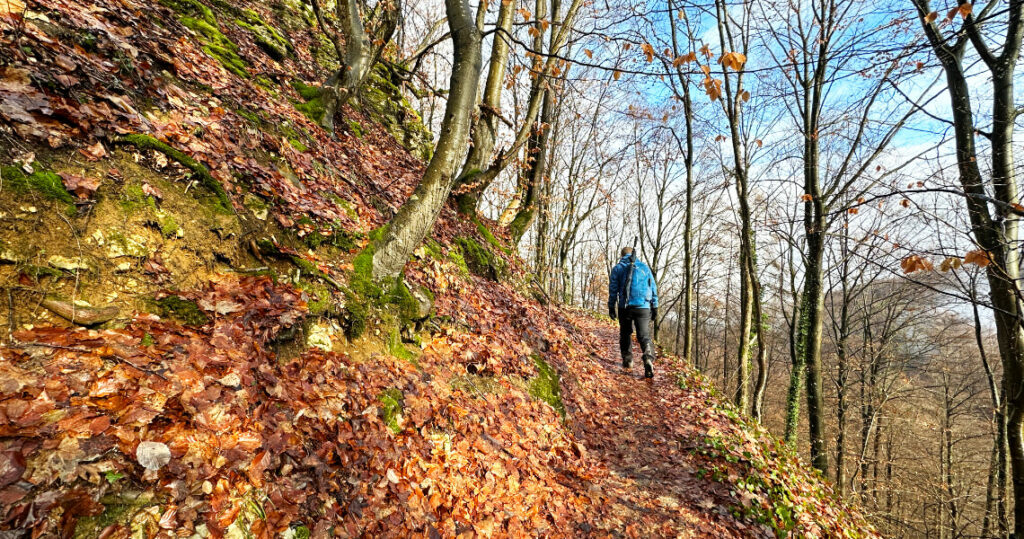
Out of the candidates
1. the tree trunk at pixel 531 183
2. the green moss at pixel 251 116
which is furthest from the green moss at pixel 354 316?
the tree trunk at pixel 531 183

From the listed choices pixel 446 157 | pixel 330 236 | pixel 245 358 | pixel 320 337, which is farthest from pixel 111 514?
pixel 446 157

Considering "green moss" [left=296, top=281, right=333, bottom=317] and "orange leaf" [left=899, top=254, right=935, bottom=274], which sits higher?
"orange leaf" [left=899, top=254, right=935, bottom=274]

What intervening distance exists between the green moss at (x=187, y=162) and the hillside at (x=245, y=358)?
0.8 inches

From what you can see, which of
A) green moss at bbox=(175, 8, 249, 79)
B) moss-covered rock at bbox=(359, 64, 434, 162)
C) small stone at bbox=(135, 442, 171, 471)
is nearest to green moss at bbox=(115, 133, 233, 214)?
small stone at bbox=(135, 442, 171, 471)

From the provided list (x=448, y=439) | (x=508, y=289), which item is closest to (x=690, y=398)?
(x=508, y=289)

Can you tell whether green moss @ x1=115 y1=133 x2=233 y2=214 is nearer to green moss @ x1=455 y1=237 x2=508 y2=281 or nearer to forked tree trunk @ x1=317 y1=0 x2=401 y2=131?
forked tree trunk @ x1=317 y1=0 x2=401 y2=131

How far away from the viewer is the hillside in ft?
6.23

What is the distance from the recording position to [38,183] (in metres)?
2.37

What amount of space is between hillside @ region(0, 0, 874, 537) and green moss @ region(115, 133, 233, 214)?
0.07 feet

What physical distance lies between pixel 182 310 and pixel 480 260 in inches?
201

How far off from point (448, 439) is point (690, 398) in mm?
5646

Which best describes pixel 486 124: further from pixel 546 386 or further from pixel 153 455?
pixel 153 455

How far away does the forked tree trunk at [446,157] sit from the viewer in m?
4.12

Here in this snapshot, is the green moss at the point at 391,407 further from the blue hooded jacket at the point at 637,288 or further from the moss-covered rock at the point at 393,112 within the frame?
the moss-covered rock at the point at 393,112
